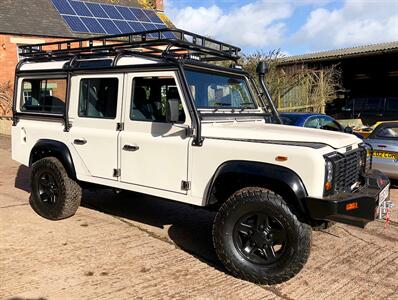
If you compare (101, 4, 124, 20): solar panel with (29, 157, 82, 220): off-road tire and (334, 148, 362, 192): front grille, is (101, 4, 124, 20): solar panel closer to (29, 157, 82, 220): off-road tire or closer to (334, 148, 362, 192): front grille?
(29, 157, 82, 220): off-road tire

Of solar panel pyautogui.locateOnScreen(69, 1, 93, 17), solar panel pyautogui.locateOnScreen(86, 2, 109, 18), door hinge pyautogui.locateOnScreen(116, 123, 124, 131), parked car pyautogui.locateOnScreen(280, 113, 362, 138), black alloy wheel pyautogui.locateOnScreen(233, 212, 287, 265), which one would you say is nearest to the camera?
black alloy wheel pyautogui.locateOnScreen(233, 212, 287, 265)

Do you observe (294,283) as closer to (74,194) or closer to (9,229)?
(74,194)

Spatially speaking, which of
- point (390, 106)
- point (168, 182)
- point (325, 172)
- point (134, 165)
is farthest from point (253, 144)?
point (390, 106)

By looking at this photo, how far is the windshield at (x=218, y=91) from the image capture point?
15.7 ft

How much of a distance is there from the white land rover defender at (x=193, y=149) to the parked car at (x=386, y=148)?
3280 mm

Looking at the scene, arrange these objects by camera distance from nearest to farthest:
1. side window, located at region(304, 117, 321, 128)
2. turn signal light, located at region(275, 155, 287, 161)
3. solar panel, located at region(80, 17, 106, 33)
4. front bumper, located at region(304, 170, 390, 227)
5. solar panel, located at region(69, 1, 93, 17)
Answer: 1. front bumper, located at region(304, 170, 390, 227)
2. turn signal light, located at region(275, 155, 287, 161)
3. side window, located at region(304, 117, 321, 128)
4. solar panel, located at region(80, 17, 106, 33)
5. solar panel, located at region(69, 1, 93, 17)

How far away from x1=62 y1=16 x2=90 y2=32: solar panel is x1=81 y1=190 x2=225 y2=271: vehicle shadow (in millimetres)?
16611

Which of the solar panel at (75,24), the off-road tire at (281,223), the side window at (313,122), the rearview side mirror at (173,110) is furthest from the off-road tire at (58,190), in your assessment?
the solar panel at (75,24)

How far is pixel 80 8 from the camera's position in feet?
79.5

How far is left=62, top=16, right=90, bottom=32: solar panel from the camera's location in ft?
73.7

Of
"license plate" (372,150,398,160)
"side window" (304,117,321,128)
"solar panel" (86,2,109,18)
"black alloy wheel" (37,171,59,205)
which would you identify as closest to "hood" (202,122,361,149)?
"black alloy wheel" (37,171,59,205)

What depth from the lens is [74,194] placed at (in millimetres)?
5879

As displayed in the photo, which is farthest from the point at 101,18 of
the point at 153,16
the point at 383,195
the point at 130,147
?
the point at 383,195

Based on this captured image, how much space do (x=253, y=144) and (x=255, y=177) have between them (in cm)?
31
